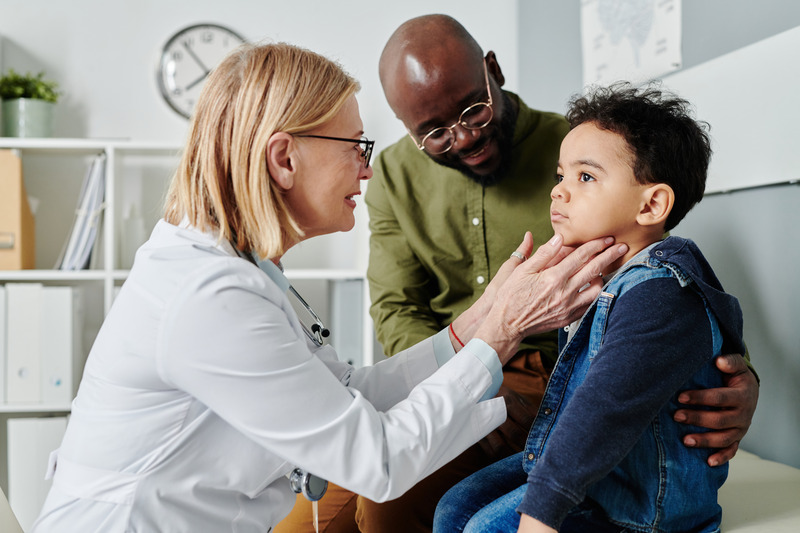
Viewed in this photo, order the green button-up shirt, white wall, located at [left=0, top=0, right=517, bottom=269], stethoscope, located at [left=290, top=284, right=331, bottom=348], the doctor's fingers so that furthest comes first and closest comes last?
white wall, located at [left=0, top=0, right=517, bottom=269], the green button-up shirt, stethoscope, located at [left=290, top=284, right=331, bottom=348], the doctor's fingers

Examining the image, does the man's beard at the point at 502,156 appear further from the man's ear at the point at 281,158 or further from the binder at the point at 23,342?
the binder at the point at 23,342

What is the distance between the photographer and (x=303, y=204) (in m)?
1.16

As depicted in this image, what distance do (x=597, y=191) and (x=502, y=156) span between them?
498 millimetres

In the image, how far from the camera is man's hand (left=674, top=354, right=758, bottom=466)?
1.09 meters

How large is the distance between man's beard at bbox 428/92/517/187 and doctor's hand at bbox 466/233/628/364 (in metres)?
0.49

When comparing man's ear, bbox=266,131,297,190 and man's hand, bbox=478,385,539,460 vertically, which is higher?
man's ear, bbox=266,131,297,190

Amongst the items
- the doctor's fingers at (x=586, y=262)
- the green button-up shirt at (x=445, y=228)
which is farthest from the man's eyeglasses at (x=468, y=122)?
the doctor's fingers at (x=586, y=262)

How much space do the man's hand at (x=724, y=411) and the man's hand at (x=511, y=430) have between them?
1.30 feet

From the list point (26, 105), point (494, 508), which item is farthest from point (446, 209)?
point (26, 105)

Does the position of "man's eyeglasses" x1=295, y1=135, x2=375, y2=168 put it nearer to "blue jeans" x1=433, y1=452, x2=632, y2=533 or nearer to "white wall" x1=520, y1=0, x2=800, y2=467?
"blue jeans" x1=433, y1=452, x2=632, y2=533

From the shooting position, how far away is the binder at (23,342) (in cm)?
268

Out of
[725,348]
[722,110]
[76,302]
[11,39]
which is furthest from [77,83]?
[725,348]

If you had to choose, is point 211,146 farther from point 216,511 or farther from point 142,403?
point 216,511

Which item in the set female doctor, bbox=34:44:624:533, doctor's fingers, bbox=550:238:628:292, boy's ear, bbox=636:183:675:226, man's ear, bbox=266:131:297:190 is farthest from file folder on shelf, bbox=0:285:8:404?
boy's ear, bbox=636:183:675:226
